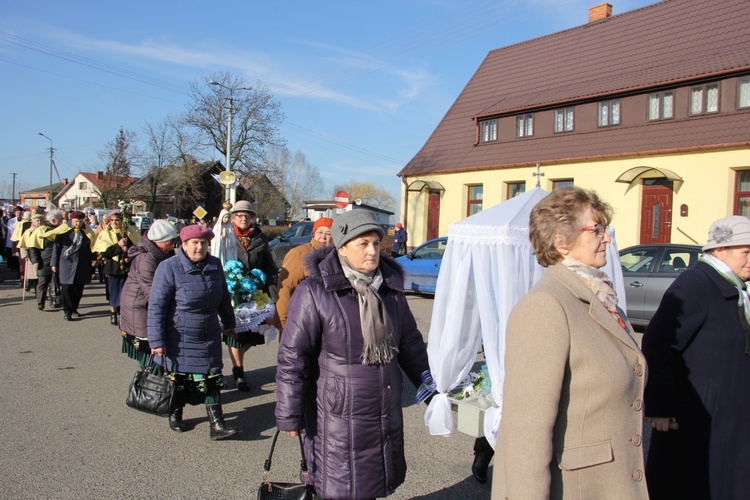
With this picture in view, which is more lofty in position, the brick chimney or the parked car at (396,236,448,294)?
the brick chimney

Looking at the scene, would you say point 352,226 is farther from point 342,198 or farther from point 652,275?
point 342,198

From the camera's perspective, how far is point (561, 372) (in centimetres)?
204

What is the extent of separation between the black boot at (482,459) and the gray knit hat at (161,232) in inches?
137

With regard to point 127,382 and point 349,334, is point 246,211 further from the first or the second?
point 349,334

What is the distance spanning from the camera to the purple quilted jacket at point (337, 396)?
293 centimetres

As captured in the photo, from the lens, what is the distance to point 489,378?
5191mm

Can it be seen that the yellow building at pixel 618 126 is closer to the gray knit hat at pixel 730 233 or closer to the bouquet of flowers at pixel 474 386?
the bouquet of flowers at pixel 474 386

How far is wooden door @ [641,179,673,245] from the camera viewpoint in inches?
790

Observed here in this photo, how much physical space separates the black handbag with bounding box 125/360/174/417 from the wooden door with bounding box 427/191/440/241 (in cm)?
2460

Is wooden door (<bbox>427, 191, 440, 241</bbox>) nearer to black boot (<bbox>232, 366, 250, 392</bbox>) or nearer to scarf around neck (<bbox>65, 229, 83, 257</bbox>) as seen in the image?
scarf around neck (<bbox>65, 229, 83, 257</bbox>)

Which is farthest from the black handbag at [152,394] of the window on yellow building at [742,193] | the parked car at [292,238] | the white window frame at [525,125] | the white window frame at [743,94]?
the white window frame at [525,125]

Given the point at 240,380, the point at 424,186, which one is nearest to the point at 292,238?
the point at 424,186

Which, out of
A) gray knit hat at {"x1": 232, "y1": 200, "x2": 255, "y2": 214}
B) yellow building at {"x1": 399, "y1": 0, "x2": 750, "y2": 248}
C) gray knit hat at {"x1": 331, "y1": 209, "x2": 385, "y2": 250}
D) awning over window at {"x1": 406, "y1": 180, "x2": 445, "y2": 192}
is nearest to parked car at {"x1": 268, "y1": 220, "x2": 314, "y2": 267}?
awning over window at {"x1": 406, "y1": 180, "x2": 445, "y2": 192}

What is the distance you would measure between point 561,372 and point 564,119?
24.1 meters
